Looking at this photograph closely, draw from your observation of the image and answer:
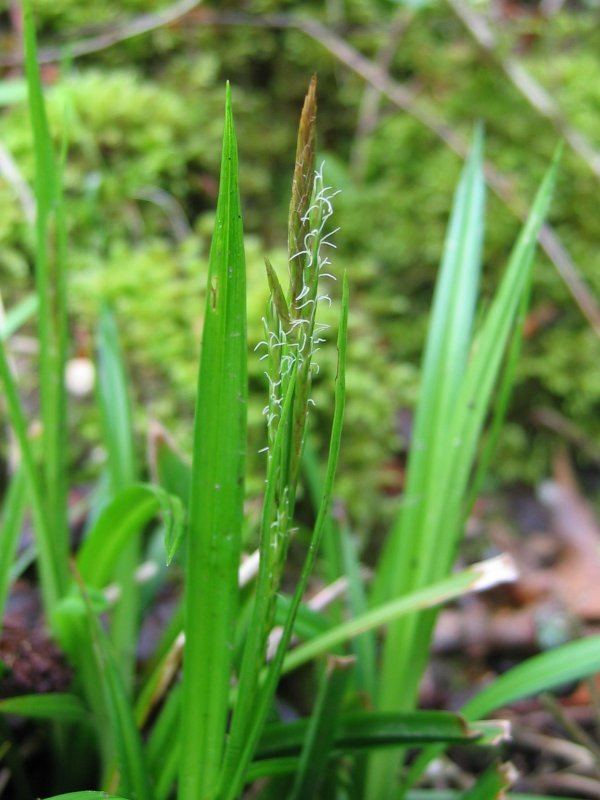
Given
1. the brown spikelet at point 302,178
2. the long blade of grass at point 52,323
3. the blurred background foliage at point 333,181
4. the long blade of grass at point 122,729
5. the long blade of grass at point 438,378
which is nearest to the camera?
the brown spikelet at point 302,178

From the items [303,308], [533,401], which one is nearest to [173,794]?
[303,308]

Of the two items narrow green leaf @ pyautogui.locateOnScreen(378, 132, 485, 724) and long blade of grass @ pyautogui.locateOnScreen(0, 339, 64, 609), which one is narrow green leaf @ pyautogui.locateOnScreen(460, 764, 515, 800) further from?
long blade of grass @ pyautogui.locateOnScreen(0, 339, 64, 609)

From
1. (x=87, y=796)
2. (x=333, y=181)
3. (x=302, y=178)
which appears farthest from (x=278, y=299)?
(x=333, y=181)

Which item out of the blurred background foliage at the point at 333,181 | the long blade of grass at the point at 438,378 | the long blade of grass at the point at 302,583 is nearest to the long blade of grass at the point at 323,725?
the long blade of grass at the point at 302,583

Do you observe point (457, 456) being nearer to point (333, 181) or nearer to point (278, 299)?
point (278, 299)

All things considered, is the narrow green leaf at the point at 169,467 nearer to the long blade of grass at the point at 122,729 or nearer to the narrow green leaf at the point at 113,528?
the narrow green leaf at the point at 113,528

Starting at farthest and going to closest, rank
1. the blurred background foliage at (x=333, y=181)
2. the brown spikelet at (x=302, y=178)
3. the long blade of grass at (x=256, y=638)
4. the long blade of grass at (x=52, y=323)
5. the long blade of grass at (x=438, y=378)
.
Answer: the blurred background foliage at (x=333, y=181), the long blade of grass at (x=438, y=378), the long blade of grass at (x=52, y=323), the long blade of grass at (x=256, y=638), the brown spikelet at (x=302, y=178)

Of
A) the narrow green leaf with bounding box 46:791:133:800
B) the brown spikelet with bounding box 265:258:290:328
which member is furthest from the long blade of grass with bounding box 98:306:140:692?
the brown spikelet with bounding box 265:258:290:328
